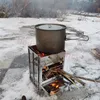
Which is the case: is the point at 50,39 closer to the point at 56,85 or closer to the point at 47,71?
the point at 47,71

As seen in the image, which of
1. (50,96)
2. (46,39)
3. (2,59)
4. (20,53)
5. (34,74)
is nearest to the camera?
(46,39)

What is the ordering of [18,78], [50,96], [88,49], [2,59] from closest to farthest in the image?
[50,96] → [18,78] → [2,59] → [88,49]

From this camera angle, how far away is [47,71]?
1745mm

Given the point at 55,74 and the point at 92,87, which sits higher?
the point at 55,74

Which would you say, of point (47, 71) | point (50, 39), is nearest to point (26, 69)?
point (47, 71)

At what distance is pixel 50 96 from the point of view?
171 cm

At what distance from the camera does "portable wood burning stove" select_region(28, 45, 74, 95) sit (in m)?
1.59

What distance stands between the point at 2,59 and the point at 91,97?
2030 millimetres

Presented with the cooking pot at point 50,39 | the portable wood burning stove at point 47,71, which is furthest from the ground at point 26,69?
the cooking pot at point 50,39

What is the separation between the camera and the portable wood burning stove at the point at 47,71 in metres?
1.59

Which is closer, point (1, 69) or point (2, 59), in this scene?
point (1, 69)

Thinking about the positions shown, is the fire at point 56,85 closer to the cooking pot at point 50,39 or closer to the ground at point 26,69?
the ground at point 26,69

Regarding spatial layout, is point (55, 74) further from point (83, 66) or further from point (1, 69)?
point (1, 69)

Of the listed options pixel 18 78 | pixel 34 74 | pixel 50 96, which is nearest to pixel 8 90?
pixel 18 78
